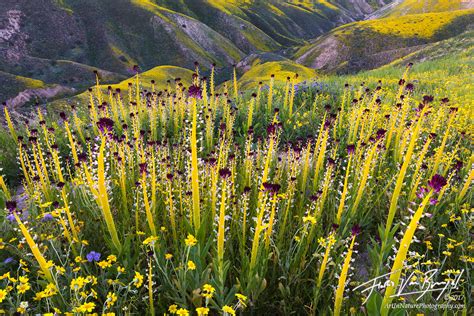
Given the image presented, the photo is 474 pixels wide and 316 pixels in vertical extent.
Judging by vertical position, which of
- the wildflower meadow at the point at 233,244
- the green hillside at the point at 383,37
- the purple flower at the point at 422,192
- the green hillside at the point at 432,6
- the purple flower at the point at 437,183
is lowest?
the wildflower meadow at the point at 233,244

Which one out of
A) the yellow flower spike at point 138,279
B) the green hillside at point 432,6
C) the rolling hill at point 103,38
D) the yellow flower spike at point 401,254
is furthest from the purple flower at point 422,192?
the green hillside at point 432,6

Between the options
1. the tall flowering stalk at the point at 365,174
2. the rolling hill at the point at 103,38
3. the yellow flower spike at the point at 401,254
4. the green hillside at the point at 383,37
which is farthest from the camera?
the rolling hill at the point at 103,38

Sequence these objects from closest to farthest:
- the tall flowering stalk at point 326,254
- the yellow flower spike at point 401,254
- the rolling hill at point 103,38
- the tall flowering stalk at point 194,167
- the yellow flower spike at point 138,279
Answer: the yellow flower spike at point 401,254
the yellow flower spike at point 138,279
the tall flowering stalk at point 326,254
the tall flowering stalk at point 194,167
the rolling hill at point 103,38

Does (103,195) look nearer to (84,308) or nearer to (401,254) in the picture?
(84,308)

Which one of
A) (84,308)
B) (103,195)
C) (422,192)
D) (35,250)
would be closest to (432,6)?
(422,192)

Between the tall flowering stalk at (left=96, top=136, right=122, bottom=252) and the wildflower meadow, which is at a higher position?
the tall flowering stalk at (left=96, top=136, right=122, bottom=252)

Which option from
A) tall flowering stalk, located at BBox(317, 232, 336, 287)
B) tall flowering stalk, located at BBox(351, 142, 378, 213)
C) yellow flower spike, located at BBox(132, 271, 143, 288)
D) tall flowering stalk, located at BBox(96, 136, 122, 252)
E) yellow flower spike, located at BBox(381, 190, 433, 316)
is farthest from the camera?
tall flowering stalk, located at BBox(351, 142, 378, 213)

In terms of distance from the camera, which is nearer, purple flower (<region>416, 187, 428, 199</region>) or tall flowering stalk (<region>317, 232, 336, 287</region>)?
tall flowering stalk (<region>317, 232, 336, 287</region>)

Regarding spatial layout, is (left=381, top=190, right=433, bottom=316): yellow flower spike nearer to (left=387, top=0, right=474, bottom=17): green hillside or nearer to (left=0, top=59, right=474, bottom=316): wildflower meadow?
(left=0, top=59, right=474, bottom=316): wildflower meadow

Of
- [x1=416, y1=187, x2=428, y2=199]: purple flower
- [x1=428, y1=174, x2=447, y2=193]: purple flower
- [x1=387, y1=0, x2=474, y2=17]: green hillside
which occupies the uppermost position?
[x1=387, y1=0, x2=474, y2=17]: green hillside

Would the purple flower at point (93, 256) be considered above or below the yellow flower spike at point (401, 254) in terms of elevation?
below

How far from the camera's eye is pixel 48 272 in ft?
9.55

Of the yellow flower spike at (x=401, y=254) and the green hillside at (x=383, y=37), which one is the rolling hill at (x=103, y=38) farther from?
the yellow flower spike at (x=401, y=254)
